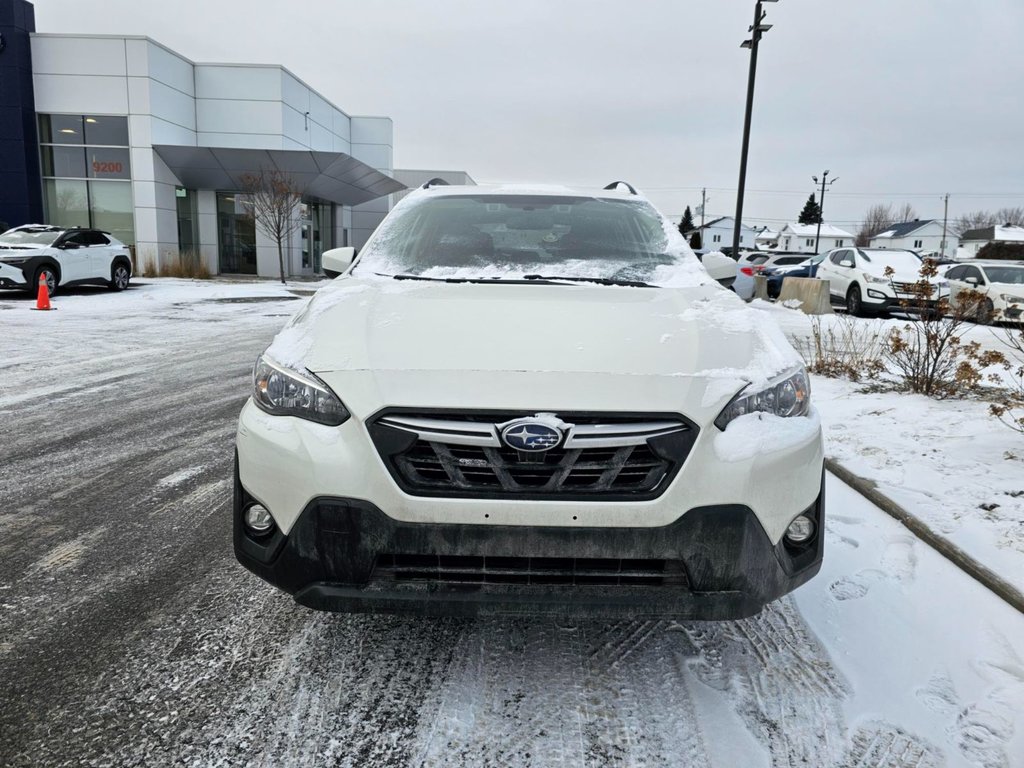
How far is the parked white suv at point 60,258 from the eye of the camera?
15.5 metres

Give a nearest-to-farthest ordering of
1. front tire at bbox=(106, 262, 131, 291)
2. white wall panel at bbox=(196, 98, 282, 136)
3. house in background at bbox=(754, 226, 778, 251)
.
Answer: front tire at bbox=(106, 262, 131, 291) → white wall panel at bbox=(196, 98, 282, 136) → house in background at bbox=(754, 226, 778, 251)

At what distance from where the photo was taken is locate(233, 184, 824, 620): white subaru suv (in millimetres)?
2012

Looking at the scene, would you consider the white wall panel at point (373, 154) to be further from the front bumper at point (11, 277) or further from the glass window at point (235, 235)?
the front bumper at point (11, 277)

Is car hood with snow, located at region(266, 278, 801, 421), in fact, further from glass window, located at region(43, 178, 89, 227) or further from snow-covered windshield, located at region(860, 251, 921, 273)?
glass window, located at region(43, 178, 89, 227)

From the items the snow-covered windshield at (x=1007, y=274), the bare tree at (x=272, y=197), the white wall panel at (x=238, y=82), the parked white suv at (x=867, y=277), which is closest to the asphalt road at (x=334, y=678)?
the parked white suv at (x=867, y=277)

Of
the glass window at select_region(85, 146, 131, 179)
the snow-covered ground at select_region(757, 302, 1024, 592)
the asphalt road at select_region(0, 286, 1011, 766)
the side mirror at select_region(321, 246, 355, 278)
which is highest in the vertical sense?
the glass window at select_region(85, 146, 131, 179)

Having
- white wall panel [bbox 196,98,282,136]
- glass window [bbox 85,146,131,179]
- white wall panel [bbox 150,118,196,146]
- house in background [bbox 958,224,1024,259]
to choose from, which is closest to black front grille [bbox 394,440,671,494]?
white wall panel [bbox 150,118,196,146]

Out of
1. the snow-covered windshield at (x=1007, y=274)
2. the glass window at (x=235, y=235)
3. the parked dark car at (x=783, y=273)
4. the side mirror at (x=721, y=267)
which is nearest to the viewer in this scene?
the side mirror at (x=721, y=267)

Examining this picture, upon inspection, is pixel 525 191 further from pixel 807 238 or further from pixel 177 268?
pixel 807 238

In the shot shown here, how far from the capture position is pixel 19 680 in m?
2.30

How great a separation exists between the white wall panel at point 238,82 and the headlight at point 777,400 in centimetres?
3156

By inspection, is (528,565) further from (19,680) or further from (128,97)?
(128,97)

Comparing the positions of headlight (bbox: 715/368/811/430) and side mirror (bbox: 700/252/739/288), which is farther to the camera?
side mirror (bbox: 700/252/739/288)

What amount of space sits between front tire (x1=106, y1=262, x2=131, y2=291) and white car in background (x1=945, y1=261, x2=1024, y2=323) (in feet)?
66.7
